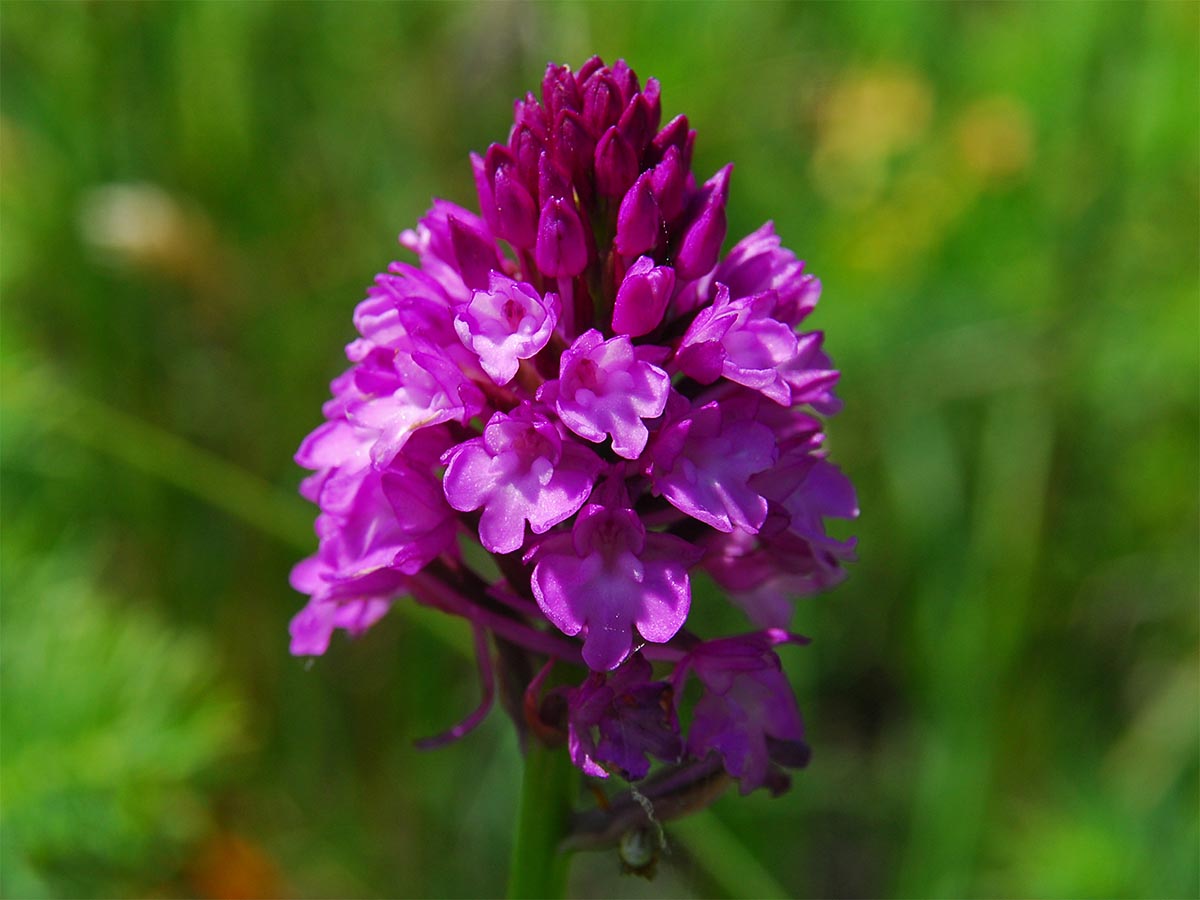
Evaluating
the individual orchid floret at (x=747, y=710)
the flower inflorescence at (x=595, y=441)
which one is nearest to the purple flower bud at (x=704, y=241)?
the flower inflorescence at (x=595, y=441)

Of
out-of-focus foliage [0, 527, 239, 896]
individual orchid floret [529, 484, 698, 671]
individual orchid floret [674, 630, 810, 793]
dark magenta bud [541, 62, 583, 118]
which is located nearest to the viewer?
individual orchid floret [529, 484, 698, 671]

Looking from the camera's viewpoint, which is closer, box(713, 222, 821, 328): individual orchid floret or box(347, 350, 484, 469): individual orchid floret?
box(347, 350, 484, 469): individual orchid floret

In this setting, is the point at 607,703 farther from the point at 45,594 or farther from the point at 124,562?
the point at 124,562

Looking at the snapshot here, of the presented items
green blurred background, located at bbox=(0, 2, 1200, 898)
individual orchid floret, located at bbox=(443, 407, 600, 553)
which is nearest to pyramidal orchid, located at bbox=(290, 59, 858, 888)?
individual orchid floret, located at bbox=(443, 407, 600, 553)

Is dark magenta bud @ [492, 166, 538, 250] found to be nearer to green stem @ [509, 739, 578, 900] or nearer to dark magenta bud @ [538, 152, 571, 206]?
dark magenta bud @ [538, 152, 571, 206]

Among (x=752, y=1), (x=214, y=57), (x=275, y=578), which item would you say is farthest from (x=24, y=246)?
(x=752, y=1)

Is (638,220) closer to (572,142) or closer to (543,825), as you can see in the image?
(572,142)

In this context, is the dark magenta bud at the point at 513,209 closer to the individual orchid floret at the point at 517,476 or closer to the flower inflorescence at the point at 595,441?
the flower inflorescence at the point at 595,441
